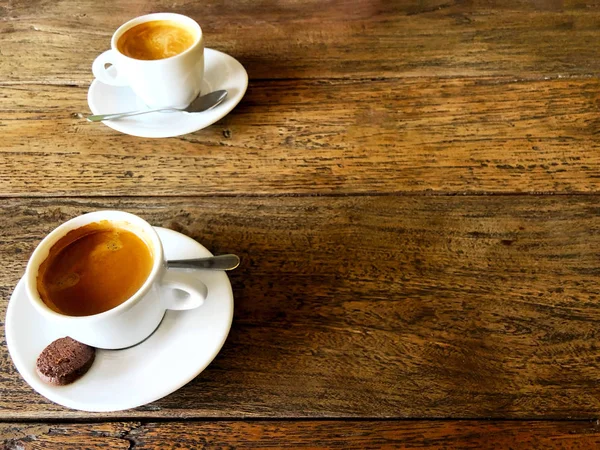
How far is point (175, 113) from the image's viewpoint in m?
0.90

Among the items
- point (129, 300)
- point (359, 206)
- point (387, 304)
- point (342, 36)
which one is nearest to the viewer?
point (129, 300)

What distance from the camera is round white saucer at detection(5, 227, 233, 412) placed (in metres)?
0.55

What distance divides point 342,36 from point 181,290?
2.18 feet

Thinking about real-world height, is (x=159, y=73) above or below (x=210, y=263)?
above

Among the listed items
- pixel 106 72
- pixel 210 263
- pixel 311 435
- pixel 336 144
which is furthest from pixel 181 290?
pixel 106 72

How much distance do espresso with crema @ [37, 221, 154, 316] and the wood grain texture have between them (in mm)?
130

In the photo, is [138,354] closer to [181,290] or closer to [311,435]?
[181,290]

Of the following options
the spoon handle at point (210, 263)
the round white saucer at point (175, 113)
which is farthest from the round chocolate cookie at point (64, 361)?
the round white saucer at point (175, 113)

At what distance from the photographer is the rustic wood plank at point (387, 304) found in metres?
0.58

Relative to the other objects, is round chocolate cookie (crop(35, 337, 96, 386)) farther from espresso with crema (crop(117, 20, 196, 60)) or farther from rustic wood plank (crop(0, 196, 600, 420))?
espresso with crema (crop(117, 20, 196, 60))

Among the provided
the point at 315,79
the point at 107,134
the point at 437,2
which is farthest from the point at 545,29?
the point at 107,134

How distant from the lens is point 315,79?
3.15 feet

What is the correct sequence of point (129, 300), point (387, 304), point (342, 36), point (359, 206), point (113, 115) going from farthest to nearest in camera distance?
point (342, 36) < point (113, 115) < point (359, 206) < point (387, 304) < point (129, 300)

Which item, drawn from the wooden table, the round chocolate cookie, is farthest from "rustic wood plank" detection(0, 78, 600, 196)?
the round chocolate cookie
